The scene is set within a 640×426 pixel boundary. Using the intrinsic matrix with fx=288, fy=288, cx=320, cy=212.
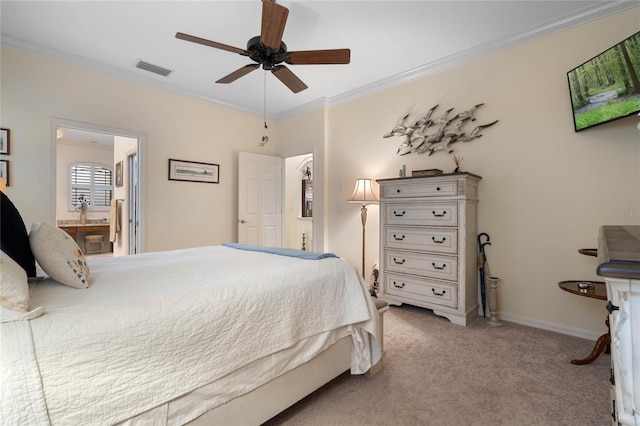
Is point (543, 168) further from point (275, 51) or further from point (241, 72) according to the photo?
point (241, 72)

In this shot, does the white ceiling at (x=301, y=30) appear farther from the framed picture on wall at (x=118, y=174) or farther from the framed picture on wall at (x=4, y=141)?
the framed picture on wall at (x=118, y=174)

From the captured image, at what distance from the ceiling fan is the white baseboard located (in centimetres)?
280

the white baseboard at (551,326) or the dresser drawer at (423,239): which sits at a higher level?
the dresser drawer at (423,239)

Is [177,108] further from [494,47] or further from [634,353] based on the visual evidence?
[634,353]

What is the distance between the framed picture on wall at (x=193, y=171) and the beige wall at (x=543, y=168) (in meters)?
3.00

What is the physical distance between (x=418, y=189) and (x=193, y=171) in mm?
3058

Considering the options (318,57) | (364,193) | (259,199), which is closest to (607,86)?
(318,57)

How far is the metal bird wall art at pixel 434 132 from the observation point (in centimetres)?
306

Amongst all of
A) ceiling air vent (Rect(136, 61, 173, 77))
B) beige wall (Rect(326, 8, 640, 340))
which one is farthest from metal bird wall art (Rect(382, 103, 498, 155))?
ceiling air vent (Rect(136, 61, 173, 77))

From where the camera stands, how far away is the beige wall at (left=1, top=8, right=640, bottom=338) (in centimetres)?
241

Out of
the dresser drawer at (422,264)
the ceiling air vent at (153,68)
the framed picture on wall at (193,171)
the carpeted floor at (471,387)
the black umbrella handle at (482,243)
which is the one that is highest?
the ceiling air vent at (153,68)

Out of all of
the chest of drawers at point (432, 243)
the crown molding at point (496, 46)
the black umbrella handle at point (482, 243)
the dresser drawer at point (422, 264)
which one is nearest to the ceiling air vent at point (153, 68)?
the crown molding at point (496, 46)

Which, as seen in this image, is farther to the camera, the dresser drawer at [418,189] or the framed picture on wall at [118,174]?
the framed picture on wall at [118,174]

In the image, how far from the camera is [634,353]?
59 cm
